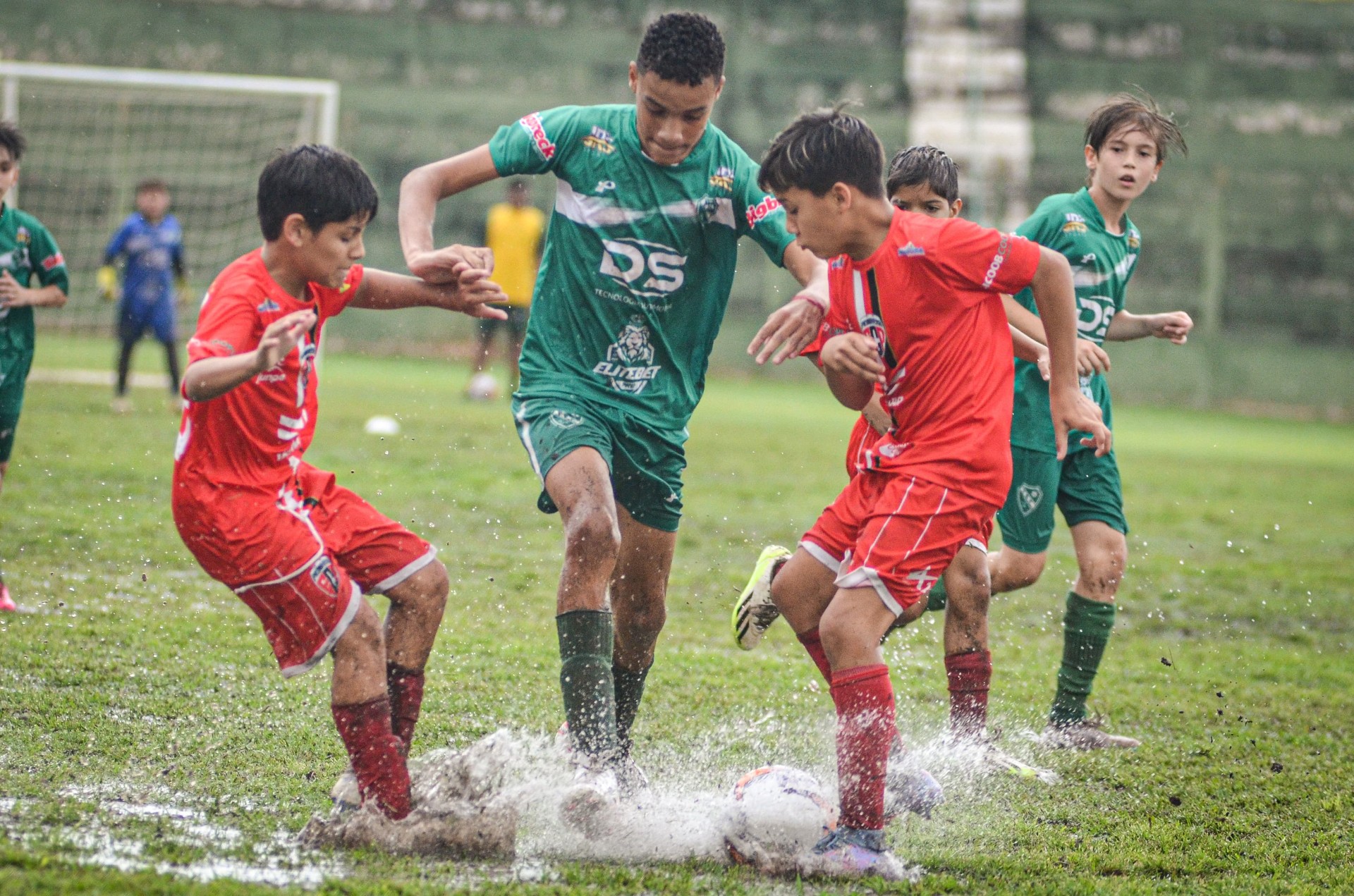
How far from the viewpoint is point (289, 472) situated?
329 centimetres

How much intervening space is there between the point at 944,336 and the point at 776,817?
1281 millimetres

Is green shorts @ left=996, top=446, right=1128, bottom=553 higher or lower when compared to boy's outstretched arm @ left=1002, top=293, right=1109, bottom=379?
lower

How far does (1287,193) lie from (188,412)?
2291cm

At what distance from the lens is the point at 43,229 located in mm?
5965

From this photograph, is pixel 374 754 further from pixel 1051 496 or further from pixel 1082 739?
pixel 1051 496

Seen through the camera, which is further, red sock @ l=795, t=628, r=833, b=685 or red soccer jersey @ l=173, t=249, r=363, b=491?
red sock @ l=795, t=628, r=833, b=685

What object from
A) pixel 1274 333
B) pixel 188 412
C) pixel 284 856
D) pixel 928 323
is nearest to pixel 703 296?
pixel 928 323

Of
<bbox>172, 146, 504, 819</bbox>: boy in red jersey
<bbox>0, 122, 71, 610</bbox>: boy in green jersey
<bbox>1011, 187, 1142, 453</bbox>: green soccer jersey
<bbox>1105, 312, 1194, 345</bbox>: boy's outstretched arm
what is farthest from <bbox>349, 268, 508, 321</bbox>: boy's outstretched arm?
<bbox>0, 122, 71, 610</bbox>: boy in green jersey

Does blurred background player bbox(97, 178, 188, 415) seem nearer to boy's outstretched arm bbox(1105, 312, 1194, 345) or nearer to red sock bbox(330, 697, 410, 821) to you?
boy's outstretched arm bbox(1105, 312, 1194, 345)

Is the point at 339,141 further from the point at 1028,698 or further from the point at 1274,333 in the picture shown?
the point at 1028,698

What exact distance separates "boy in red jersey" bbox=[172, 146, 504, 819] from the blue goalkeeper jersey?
32.0 feet

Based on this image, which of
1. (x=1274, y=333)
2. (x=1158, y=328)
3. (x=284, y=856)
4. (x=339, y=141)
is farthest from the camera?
(x=1274, y=333)

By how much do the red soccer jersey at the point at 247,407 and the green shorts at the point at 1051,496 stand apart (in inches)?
97.8

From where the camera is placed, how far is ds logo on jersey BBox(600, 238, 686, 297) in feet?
12.8
